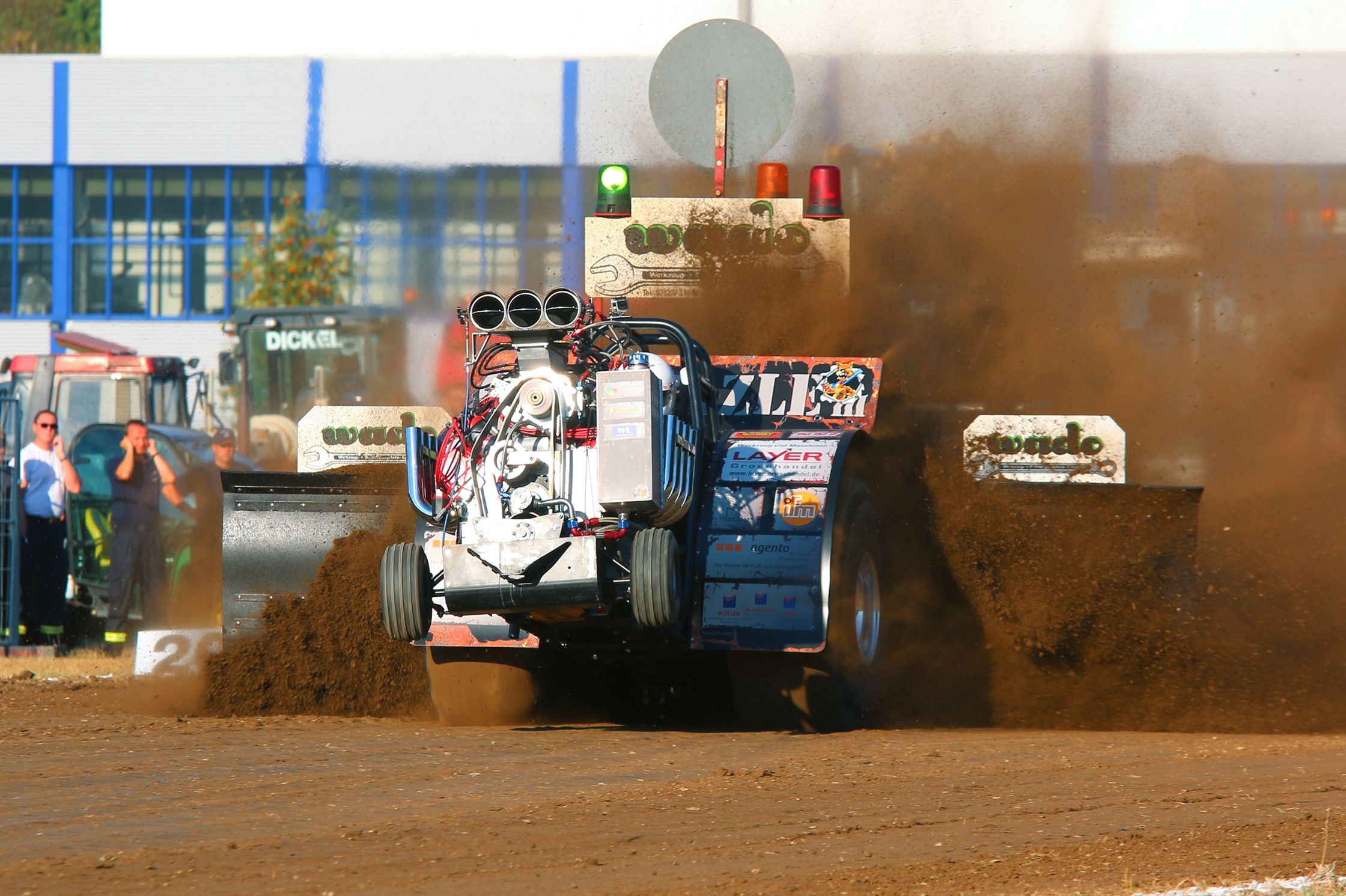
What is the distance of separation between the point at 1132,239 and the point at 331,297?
18147mm

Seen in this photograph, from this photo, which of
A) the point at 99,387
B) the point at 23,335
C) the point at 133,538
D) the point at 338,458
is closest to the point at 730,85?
the point at 338,458

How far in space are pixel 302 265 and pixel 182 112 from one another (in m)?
6.93

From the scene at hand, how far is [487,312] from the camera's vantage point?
7066 mm

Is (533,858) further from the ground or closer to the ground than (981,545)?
closer to the ground

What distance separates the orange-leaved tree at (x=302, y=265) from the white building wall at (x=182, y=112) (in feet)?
10.9

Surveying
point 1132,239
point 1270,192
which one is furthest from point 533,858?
point 1270,192

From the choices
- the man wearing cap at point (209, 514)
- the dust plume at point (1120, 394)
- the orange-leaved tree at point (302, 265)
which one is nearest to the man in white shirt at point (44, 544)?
the man wearing cap at point (209, 514)

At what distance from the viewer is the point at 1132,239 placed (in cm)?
1091

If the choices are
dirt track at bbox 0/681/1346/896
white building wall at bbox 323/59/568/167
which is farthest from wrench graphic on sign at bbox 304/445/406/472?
white building wall at bbox 323/59/568/167

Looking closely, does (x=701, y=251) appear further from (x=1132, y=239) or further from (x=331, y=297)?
(x=331, y=297)

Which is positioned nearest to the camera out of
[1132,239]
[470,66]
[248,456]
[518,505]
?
[518,505]

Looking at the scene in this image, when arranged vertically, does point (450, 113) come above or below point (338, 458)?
above

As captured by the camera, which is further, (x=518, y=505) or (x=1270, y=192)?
(x=1270, y=192)

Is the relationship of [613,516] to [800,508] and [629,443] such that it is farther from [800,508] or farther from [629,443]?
[800,508]
